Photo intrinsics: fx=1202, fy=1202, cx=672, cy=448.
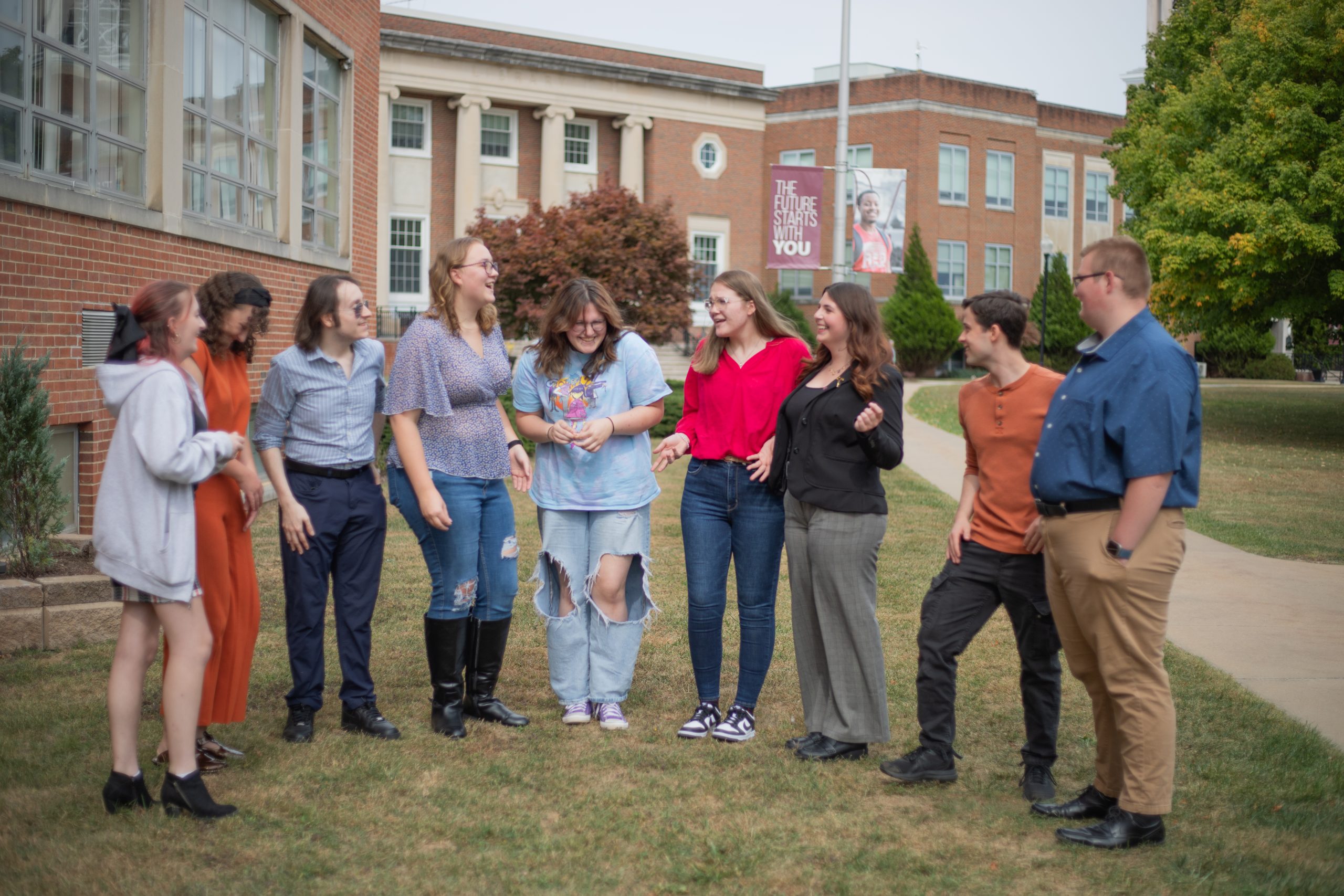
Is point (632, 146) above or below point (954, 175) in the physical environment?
below

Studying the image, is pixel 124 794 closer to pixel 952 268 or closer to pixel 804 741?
pixel 804 741

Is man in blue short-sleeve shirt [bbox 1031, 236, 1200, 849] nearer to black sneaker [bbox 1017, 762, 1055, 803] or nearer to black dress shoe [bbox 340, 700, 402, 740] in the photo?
black sneaker [bbox 1017, 762, 1055, 803]

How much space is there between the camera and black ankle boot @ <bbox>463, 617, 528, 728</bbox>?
5613mm

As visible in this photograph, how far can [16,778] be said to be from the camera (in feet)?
15.1

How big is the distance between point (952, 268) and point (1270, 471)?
110 feet

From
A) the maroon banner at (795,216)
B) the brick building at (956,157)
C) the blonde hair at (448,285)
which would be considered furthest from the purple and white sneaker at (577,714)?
the brick building at (956,157)

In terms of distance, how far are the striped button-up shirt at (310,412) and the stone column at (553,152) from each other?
33.7 m

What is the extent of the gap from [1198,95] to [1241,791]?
68.1 feet

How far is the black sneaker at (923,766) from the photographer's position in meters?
4.82

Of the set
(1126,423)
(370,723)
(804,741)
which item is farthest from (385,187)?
(1126,423)

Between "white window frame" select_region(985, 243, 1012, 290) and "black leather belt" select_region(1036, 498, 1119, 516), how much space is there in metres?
48.1

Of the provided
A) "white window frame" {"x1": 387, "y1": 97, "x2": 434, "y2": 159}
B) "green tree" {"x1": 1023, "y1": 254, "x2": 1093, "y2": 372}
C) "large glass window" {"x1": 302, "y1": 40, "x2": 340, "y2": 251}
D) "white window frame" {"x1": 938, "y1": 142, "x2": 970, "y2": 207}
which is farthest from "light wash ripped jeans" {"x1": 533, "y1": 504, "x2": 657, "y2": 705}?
"white window frame" {"x1": 938, "y1": 142, "x2": 970, "y2": 207}

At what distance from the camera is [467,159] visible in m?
37.3

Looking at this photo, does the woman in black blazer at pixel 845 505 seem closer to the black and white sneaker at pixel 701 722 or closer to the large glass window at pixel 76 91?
the black and white sneaker at pixel 701 722
